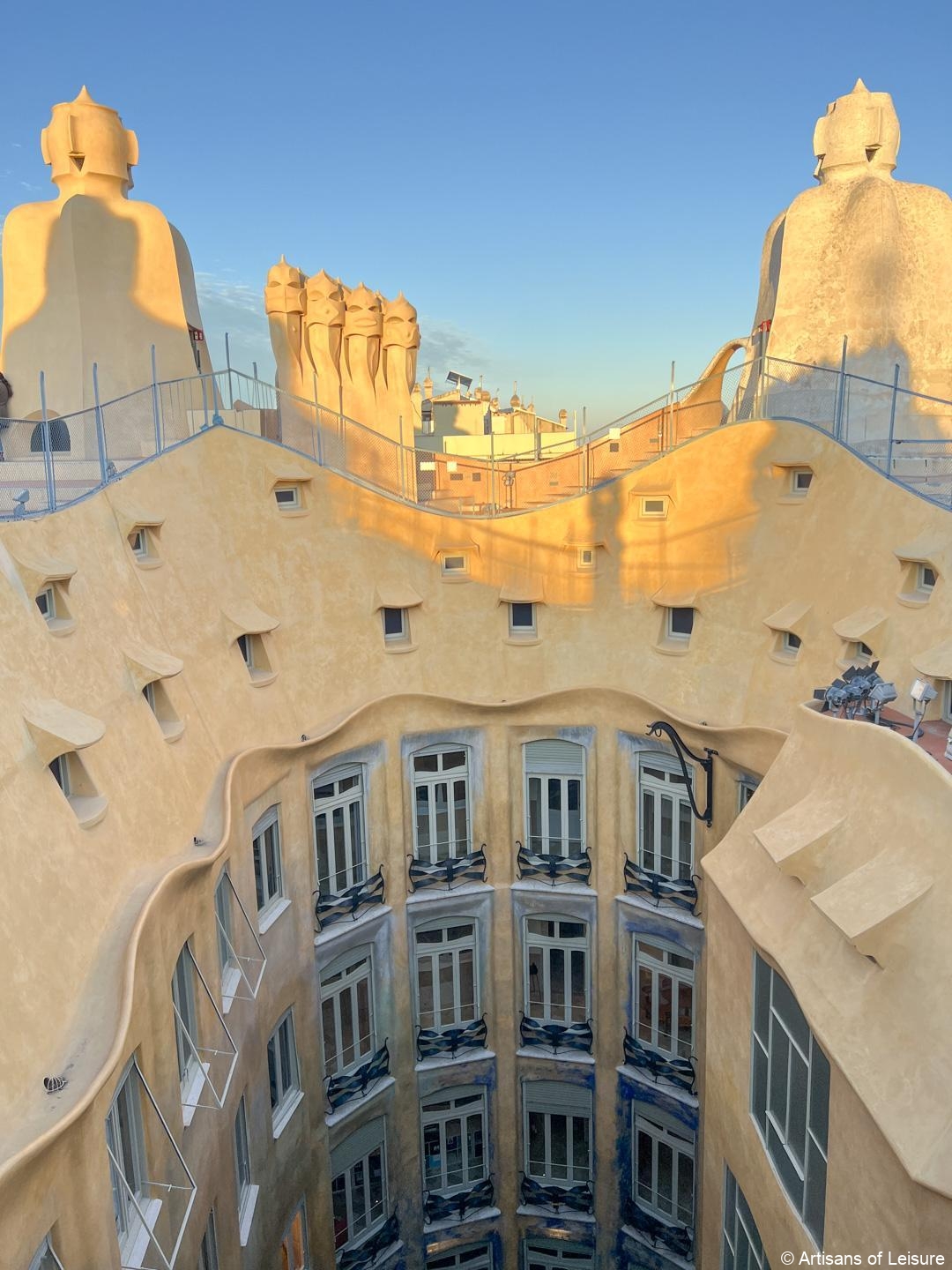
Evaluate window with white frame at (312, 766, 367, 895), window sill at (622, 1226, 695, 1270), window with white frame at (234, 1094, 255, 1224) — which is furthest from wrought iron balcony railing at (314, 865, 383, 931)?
window sill at (622, 1226, 695, 1270)

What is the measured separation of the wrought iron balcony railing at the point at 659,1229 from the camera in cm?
2373

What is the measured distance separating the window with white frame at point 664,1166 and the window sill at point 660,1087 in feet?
2.39

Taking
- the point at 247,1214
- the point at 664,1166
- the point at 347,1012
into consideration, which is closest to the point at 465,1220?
the point at 664,1166

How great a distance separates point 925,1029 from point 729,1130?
247 inches

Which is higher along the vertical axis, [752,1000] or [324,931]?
Result: [324,931]

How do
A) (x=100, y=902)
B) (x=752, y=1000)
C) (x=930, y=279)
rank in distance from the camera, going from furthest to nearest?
(x=930, y=279) → (x=752, y=1000) → (x=100, y=902)

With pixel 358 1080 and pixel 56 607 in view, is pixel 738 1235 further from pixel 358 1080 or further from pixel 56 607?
pixel 56 607

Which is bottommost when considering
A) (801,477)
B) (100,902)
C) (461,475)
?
(100,902)

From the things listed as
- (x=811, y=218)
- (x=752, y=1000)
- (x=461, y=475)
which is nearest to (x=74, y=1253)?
(x=752, y=1000)

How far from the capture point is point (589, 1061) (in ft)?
81.4

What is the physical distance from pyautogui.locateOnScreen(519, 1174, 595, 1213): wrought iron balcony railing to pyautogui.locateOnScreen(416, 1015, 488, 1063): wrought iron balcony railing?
417cm

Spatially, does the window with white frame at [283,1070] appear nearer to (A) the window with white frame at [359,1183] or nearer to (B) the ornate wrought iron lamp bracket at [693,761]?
(A) the window with white frame at [359,1183]

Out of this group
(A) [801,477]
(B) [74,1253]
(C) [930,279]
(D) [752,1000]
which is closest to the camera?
(B) [74,1253]

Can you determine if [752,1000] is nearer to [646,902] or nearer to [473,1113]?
[646,902]
